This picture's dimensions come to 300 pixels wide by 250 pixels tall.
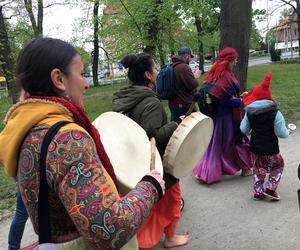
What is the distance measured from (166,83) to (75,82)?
155 inches

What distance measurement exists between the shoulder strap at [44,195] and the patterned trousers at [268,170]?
3.42 m

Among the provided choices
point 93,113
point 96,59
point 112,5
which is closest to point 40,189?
point 93,113

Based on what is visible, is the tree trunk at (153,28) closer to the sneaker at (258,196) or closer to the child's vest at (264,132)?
the child's vest at (264,132)

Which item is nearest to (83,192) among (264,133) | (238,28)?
(264,133)

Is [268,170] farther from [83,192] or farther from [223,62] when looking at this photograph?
[83,192]

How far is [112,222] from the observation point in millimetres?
1355

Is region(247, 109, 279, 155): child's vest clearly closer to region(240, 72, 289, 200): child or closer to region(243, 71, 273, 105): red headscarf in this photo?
region(240, 72, 289, 200): child

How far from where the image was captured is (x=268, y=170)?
4527mm

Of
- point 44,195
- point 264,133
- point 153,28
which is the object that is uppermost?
point 153,28

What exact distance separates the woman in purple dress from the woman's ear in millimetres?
3803

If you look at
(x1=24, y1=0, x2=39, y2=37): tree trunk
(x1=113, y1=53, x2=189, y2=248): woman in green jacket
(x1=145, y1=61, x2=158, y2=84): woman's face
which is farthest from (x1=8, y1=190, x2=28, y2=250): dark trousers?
(x1=24, y1=0, x2=39, y2=37): tree trunk

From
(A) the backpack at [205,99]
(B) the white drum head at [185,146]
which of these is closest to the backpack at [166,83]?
(A) the backpack at [205,99]

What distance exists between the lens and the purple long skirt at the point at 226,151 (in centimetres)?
532

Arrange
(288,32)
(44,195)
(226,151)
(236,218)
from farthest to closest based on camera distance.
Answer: (288,32) → (226,151) → (236,218) → (44,195)
